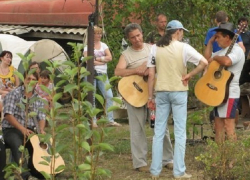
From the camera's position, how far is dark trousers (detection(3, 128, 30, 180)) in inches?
323

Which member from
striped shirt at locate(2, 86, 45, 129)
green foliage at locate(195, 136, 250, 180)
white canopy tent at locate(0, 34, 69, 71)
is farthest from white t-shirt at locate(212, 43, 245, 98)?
white canopy tent at locate(0, 34, 69, 71)

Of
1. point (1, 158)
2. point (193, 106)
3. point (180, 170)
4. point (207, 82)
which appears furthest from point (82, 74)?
point (193, 106)

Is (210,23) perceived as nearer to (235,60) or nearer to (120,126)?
(120,126)

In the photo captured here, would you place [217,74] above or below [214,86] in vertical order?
above

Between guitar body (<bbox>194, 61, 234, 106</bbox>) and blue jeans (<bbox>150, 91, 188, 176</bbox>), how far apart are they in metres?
0.67

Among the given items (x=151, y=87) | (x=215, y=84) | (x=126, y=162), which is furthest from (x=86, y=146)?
(x=126, y=162)

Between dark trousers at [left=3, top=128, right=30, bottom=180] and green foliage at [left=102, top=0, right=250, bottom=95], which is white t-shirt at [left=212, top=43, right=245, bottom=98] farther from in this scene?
green foliage at [left=102, top=0, right=250, bottom=95]

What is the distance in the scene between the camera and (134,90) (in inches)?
352

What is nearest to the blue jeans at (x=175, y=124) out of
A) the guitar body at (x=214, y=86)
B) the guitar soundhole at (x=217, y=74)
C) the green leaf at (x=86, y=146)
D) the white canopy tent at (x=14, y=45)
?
the guitar body at (x=214, y=86)

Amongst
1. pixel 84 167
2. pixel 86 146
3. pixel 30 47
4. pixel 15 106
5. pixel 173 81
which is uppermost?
pixel 30 47

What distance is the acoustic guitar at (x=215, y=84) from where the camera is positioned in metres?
8.91

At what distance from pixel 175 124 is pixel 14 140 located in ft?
5.74

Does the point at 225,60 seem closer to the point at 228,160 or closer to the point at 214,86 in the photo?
the point at 214,86

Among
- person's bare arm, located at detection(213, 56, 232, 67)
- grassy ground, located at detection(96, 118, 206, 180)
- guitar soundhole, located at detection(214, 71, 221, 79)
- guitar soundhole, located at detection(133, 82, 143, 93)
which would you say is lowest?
grassy ground, located at detection(96, 118, 206, 180)
